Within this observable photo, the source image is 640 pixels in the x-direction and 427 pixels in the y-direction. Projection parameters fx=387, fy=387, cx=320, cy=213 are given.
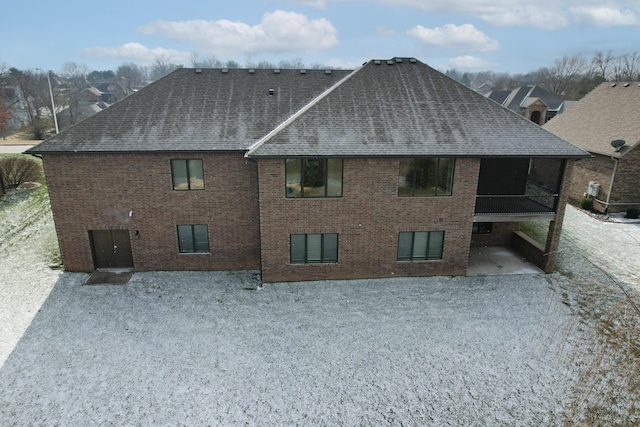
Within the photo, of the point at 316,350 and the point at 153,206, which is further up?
the point at 153,206

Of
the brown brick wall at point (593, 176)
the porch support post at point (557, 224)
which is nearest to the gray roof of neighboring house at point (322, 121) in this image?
the porch support post at point (557, 224)

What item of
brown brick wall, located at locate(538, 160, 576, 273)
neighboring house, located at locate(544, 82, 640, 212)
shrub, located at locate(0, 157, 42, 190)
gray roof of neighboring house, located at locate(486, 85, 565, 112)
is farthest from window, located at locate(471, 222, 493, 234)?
gray roof of neighboring house, located at locate(486, 85, 565, 112)

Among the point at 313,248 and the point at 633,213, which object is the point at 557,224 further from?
the point at 633,213

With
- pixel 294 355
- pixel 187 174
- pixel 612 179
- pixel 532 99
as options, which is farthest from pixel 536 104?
pixel 294 355

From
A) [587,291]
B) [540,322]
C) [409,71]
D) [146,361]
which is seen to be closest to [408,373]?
[540,322]

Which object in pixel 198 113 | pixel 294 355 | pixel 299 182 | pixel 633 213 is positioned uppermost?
pixel 198 113

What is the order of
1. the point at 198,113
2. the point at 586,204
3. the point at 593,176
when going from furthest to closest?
the point at 593,176 < the point at 586,204 < the point at 198,113

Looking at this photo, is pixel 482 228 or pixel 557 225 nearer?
pixel 557 225
